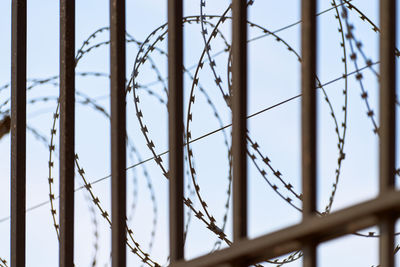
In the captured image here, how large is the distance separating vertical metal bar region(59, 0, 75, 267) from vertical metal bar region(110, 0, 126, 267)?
0.25 m

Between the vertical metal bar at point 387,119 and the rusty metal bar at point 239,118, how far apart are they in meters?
0.47

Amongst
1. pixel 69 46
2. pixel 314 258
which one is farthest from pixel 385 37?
pixel 69 46

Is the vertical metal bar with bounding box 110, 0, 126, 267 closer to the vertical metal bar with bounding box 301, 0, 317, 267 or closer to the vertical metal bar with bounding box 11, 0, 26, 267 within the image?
the vertical metal bar with bounding box 11, 0, 26, 267

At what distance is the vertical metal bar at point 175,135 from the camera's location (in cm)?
265

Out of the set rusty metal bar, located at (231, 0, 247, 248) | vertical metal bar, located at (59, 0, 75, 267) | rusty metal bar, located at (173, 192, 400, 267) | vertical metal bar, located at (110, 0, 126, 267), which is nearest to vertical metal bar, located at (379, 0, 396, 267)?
rusty metal bar, located at (173, 192, 400, 267)

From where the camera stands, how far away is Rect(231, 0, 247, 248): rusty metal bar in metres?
2.44

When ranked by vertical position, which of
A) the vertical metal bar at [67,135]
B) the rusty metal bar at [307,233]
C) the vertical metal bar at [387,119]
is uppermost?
the vertical metal bar at [67,135]

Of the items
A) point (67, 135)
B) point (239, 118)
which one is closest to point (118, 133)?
point (67, 135)

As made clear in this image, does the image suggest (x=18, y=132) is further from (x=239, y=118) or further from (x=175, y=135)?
(x=239, y=118)

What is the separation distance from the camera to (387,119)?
206 centimetres

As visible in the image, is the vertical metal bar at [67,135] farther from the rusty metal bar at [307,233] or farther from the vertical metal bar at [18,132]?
the rusty metal bar at [307,233]

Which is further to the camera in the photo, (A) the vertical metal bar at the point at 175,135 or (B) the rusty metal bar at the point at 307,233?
(A) the vertical metal bar at the point at 175,135

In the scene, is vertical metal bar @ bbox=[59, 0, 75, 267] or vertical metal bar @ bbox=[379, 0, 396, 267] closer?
vertical metal bar @ bbox=[379, 0, 396, 267]

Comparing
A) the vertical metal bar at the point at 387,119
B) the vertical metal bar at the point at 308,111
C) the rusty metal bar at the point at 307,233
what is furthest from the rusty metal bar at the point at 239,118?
the vertical metal bar at the point at 387,119
